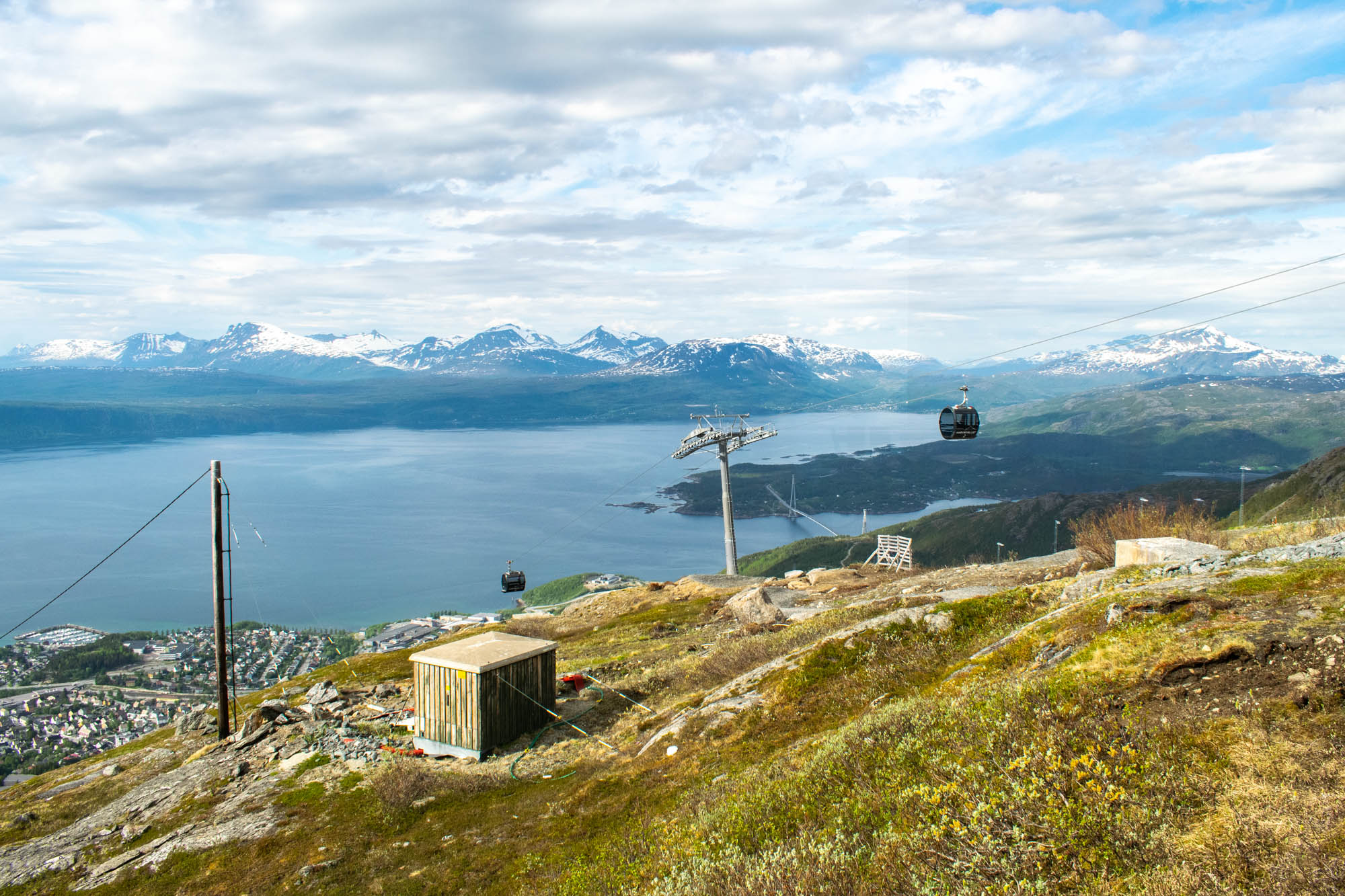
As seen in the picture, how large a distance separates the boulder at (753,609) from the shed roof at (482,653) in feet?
32.8

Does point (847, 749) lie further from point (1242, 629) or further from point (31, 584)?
point (31, 584)

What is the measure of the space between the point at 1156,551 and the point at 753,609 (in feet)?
48.1

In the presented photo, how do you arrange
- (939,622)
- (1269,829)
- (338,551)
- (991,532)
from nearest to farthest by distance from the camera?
(1269,829) < (939,622) < (991,532) < (338,551)

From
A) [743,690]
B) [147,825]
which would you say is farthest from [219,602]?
[743,690]

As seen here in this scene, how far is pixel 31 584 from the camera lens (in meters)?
123

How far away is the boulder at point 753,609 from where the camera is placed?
27.7m

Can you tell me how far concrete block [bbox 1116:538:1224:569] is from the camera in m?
18.5

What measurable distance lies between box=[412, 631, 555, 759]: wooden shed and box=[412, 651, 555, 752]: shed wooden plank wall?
0.05 feet

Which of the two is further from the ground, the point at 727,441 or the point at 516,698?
the point at 727,441

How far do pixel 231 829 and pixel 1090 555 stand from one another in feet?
88.2

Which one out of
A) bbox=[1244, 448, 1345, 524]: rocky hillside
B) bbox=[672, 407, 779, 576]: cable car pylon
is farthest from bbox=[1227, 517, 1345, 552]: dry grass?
bbox=[1244, 448, 1345, 524]: rocky hillside

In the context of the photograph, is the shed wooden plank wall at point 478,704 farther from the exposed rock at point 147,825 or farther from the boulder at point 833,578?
the boulder at point 833,578

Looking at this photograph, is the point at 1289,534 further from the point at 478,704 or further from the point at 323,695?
the point at 323,695

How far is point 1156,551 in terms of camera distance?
19.0 metres
